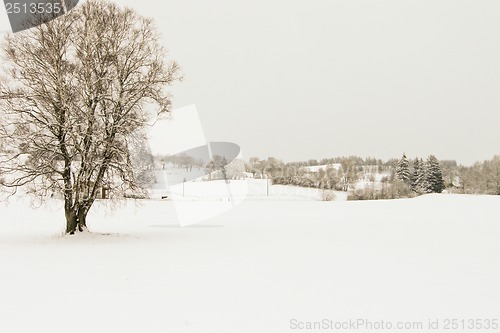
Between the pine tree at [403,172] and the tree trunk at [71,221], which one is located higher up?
the pine tree at [403,172]

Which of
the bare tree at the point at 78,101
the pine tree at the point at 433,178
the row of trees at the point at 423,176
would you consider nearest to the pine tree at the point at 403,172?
the row of trees at the point at 423,176

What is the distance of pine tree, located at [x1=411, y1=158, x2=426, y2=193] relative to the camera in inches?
4213

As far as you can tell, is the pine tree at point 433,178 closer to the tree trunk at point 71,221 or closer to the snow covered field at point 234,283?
the snow covered field at point 234,283

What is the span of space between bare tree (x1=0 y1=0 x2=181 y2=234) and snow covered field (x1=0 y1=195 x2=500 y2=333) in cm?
340

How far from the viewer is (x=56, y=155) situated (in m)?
18.9

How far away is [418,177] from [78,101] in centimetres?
10976

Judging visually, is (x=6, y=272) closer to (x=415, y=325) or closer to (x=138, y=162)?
(x=138, y=162)

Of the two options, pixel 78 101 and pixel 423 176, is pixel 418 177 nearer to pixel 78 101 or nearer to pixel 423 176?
pixel 423 176

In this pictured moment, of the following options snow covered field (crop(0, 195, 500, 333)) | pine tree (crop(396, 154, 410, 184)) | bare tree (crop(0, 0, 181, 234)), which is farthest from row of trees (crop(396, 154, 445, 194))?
bare tree (crop(0, 0, 181, 234))

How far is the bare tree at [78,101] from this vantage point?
18.5 metres

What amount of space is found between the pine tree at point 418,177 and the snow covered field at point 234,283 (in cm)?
9361

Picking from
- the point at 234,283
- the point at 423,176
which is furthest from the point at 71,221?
the point at 423,176

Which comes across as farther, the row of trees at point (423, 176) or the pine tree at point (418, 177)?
the pine tree at point (418, 177)

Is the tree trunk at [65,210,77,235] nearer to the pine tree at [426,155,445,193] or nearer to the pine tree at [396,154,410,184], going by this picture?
the pine tree at [426,155,445,193]
